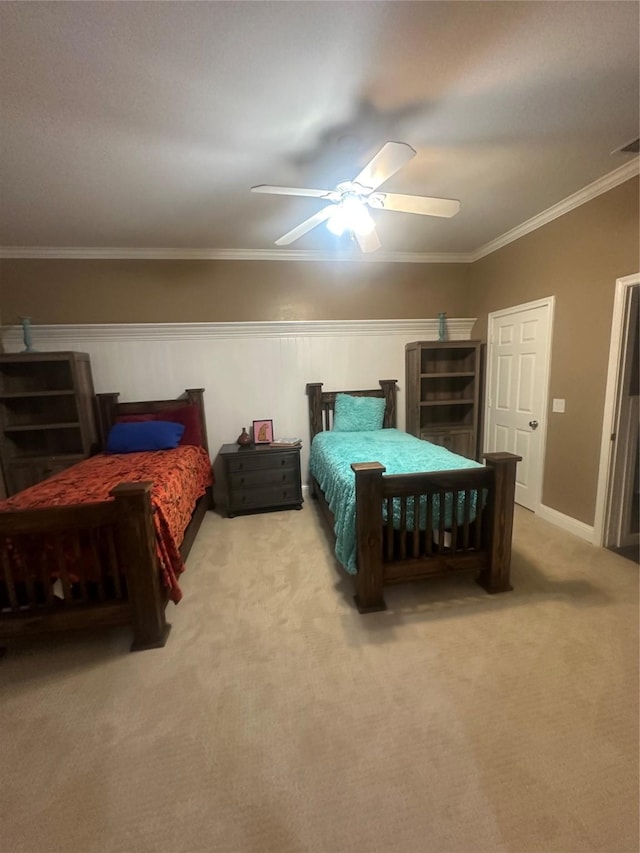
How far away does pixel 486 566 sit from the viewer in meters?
2.13

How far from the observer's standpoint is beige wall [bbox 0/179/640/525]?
8.27 feet

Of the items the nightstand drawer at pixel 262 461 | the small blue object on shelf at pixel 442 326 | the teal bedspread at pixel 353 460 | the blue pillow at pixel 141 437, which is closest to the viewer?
the teal bedspread at pixel 353 460

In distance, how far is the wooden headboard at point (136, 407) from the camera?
343cm

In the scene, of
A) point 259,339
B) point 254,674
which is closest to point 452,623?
point 254,674

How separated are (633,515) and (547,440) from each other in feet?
2.56

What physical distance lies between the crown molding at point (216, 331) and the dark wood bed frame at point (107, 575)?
2243 millimetres

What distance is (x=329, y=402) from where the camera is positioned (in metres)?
3.80

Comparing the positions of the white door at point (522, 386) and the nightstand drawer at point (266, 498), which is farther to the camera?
the nightstand drawer at point (266, 498)

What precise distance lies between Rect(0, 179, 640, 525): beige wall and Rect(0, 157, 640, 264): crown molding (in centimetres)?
5

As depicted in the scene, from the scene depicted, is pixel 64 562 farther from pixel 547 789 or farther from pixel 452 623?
pixel 547 789

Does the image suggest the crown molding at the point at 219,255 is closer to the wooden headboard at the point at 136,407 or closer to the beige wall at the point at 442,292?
the beige wall at the point at 442,292

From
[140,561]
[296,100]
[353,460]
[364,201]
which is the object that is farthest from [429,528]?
[296,100]

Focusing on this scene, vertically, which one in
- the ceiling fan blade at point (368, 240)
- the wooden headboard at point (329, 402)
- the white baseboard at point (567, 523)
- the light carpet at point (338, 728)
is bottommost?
the light carpet at point (338, 728)

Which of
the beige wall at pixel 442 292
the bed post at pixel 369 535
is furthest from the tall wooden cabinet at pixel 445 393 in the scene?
the bed post at pixel 369 535
